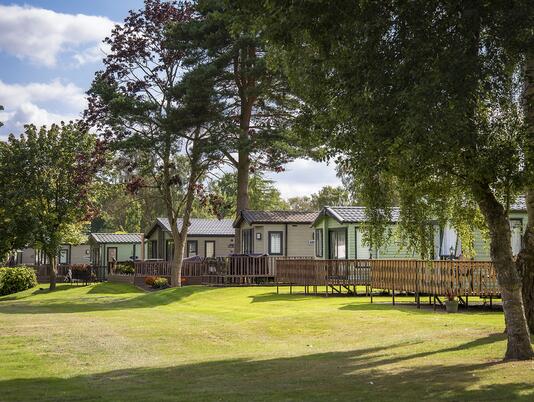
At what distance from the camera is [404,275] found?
22375 millimetres

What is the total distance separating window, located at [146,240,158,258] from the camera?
182ft

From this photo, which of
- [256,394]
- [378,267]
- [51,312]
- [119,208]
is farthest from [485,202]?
[119,208]

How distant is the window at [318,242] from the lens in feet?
124

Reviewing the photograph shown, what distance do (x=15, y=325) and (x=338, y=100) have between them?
13.6 meters

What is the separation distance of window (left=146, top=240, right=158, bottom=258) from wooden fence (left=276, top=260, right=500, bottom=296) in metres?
26.0

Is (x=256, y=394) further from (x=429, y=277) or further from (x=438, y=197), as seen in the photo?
(x=429, y=277)

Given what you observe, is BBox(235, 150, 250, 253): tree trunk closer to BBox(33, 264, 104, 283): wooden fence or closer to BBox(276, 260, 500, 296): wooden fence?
BBox(276, 260, 500, 296): wooden fence

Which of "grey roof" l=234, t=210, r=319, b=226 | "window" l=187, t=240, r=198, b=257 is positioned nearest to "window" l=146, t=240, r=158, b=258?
"window" l=187, t=240, r=198, b=257

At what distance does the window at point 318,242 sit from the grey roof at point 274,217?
9.64ft

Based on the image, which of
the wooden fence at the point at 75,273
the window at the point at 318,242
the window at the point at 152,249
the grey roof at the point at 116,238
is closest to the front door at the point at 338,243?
the window at the point at 318,242

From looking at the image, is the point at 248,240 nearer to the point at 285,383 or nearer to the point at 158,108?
the point at 158,108

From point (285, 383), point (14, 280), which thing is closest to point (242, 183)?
point (14, 280)

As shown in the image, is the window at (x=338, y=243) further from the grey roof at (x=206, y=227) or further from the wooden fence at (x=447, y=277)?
the grey roof at (x=206, y=227)

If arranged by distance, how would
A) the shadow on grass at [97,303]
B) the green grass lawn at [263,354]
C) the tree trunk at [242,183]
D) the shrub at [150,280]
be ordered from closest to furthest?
the green grass lawn at [263,354] → the shadow on grass at [97,303] → the shrub at [150,280] → the tree trunk at [242,183]
